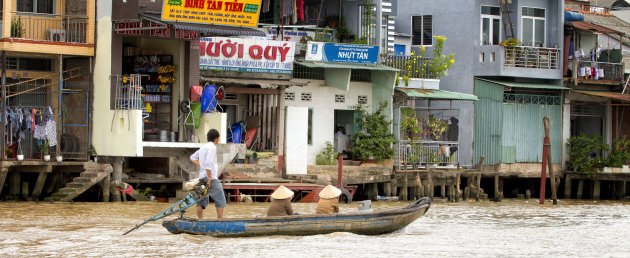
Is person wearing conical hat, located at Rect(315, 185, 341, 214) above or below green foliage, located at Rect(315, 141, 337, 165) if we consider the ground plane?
below

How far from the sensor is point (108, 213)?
2139cm

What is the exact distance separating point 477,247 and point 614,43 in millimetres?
20951

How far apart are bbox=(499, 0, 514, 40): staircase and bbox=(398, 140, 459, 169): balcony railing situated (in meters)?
4.55

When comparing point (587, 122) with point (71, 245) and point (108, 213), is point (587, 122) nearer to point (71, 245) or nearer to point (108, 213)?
point (108, 213)

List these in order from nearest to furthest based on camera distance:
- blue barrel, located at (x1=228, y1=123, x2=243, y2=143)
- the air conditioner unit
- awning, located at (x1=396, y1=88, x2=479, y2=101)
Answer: the air conditioner unit, blue barrel, located at (x1=228, y1=123, x2=243, y2=143), awning, located at (x1=396, y1=88, x2=479, y2=101)

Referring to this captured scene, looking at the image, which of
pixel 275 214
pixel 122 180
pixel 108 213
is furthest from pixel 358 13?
pixel 275 214

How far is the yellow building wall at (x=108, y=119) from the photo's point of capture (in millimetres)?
A: 24031

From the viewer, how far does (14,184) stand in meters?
24.0

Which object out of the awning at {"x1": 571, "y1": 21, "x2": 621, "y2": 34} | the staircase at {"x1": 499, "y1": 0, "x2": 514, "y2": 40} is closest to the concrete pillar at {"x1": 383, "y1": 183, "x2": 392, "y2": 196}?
the staircase at {"x1": 499, "y1": 0, "x2": 514, "y2": 40}

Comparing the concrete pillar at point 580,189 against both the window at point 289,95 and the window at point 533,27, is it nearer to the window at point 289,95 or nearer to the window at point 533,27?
the window at point 533,27

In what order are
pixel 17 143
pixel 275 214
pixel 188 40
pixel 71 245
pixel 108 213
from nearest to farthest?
pixel 71 245
pixel 275 214
pixel 108 213
pixel 17 143
pixel 188 40

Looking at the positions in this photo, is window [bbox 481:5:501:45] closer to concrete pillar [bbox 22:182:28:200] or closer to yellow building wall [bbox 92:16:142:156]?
yellow building wall [bbox 92:16:142:156]

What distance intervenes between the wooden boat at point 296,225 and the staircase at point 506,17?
53.6 ft

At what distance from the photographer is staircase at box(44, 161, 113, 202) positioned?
23.3 m
